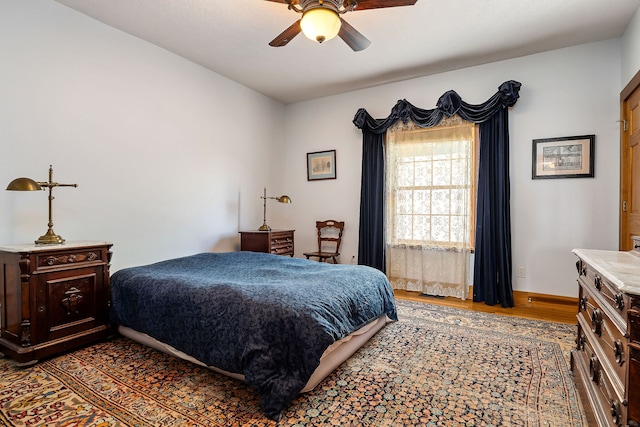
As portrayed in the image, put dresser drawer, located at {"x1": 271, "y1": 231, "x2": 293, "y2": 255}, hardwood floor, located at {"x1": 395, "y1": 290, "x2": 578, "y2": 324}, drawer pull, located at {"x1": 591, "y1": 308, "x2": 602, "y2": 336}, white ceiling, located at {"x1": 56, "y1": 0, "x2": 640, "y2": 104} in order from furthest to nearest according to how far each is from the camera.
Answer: dresser drawer, located at {"x1": 271, "y1": 231, "x2": 293, "y2": 255}, hardwood floor, located at {"x1": 395, "y1": 290, "x2": 578, "y2": 324}, white ceiling, located at {"x1": 56, "y1": 0, "x2": 640, "y2": 104}, drawer pull, located at {"x1": 591, "y1": 308, "x2": 602, "y2": 336}

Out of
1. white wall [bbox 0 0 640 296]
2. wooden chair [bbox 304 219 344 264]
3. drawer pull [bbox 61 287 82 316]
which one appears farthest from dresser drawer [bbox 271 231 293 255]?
drawer pull [bbox 61 287 82 316]

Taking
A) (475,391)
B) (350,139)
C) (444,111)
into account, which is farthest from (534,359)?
(350,139)

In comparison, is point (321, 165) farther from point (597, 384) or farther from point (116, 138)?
point (597, 384)

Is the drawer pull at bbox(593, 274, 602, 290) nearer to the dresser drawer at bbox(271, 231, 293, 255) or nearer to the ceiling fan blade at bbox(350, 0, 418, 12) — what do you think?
the ceiling fan blade at bbox(350, 0, 418, 12)

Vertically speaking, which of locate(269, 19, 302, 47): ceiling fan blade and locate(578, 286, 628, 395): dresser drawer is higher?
locate(269, 19, 302, 47): ceiling fan blade

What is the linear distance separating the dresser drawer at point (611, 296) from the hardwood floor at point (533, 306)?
162 centimetres

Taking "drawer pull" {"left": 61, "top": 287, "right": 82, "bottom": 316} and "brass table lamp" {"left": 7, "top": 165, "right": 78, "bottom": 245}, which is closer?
"brass table lamp" {"left": 7, "top": 165, "right": 78, "bottom": 245}

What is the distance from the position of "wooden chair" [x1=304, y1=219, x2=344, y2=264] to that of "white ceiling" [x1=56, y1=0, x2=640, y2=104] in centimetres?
204

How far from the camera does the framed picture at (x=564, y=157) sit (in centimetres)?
328

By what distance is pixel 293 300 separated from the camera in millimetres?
1836

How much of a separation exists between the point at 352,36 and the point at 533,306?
333cm

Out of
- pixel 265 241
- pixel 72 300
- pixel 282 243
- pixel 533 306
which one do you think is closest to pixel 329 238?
pixel 282 243

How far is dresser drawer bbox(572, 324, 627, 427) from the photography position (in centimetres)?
123

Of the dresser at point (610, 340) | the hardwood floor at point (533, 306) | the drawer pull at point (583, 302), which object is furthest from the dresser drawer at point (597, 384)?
the hardwood floor at point (533, 306)
